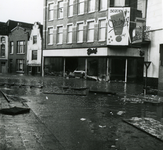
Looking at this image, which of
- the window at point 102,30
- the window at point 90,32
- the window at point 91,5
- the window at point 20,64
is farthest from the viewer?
the window at point 20,64

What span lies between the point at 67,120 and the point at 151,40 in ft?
39.6

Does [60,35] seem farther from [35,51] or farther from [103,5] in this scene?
[103,5]

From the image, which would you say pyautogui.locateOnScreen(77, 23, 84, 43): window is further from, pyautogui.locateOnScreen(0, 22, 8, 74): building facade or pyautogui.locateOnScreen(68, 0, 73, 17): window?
pyautogui.locateOnScreen(0, 22, 8, 74): building facade

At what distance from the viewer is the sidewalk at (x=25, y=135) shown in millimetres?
4047

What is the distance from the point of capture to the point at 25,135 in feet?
15.3

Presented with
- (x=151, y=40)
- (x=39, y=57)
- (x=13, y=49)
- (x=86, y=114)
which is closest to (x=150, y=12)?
(x=151, y=40)

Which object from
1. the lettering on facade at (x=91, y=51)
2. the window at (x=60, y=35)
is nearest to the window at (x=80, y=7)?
the window at (x=60, y=35)

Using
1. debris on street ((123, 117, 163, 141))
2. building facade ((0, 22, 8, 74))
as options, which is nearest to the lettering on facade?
debris on street ((123, 117, 163, 141))

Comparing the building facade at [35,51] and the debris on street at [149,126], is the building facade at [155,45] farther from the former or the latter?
the building facade at [35,51]

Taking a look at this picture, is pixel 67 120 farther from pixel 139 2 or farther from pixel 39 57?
pixel 39 57

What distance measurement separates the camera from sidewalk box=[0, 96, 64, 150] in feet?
13.3

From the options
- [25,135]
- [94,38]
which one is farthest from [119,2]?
[25,135]

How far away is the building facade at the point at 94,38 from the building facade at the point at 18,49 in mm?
6642

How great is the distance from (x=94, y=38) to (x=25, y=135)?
2333 centimetres
